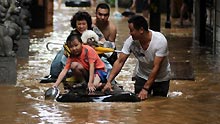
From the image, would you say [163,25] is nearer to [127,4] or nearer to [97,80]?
[127,4]

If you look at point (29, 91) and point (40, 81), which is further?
point (40, 81)

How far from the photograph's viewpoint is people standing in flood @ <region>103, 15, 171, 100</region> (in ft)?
31.6

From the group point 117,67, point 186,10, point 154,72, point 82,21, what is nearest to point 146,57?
point 154,72

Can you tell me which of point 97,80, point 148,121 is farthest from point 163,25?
point 148,121

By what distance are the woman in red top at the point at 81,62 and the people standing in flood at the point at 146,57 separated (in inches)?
22.6

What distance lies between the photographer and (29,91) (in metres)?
10.9

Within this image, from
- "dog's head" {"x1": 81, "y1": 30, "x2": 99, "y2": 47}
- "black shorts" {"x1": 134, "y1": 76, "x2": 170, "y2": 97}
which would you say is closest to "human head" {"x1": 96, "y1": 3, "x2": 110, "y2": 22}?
"dog's head" {"x1": 81, "y1": 30, "x2": 99, "y2": 47}

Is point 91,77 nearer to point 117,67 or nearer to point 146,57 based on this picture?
point 117,67

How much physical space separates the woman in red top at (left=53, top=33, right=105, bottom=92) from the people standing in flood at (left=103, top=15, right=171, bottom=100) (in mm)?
574

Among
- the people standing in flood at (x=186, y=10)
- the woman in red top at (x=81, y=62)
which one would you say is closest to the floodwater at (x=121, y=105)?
the woman in red top at (x=81, y=62)

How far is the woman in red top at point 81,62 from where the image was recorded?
10.2 meters

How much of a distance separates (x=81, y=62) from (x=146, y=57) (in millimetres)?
1144

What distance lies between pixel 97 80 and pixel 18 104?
1.25 meters

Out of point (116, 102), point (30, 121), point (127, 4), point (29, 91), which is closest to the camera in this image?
point (30, 121)
